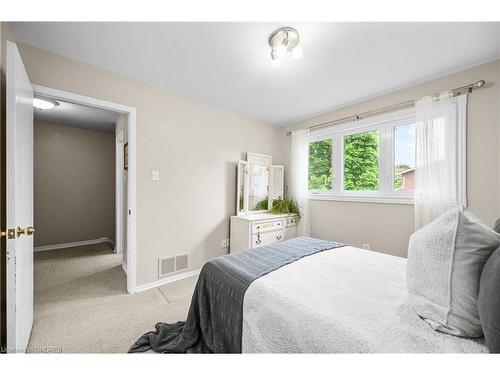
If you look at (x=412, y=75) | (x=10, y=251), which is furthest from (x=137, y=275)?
(x=412, y=75)

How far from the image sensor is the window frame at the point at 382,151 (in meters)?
2.04

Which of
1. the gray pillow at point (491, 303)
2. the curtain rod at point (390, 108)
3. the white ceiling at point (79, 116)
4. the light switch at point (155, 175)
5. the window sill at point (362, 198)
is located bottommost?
the gray pillow at point (491, 303)

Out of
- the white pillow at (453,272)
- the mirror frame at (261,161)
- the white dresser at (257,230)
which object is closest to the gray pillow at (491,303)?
the white pillow at (453,272)

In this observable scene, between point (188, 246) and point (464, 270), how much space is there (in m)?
2.57

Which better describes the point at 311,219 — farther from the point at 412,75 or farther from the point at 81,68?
the point at 81,68

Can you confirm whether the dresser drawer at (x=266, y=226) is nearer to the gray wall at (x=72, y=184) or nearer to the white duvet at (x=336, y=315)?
the white duvet at (x=336, y=315)

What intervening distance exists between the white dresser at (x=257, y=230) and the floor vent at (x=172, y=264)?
71 centimetres

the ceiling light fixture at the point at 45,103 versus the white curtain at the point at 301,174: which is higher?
the ceiling light fixture at the point at 45,103

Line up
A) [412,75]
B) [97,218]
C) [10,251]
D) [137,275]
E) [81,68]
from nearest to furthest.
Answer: [10,251]
[81,68]
[412,75]
[137,275]
[97,218]

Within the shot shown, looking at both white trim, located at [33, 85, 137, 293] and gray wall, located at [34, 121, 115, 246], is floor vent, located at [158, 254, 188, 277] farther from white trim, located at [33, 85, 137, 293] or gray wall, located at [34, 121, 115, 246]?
gray wall, located at [34, 121, 115, 246]

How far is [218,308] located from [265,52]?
197cm

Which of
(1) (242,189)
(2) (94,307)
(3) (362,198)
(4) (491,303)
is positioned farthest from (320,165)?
(2) (94,307)

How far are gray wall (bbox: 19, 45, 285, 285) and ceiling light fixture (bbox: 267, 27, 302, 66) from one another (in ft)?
4.81
